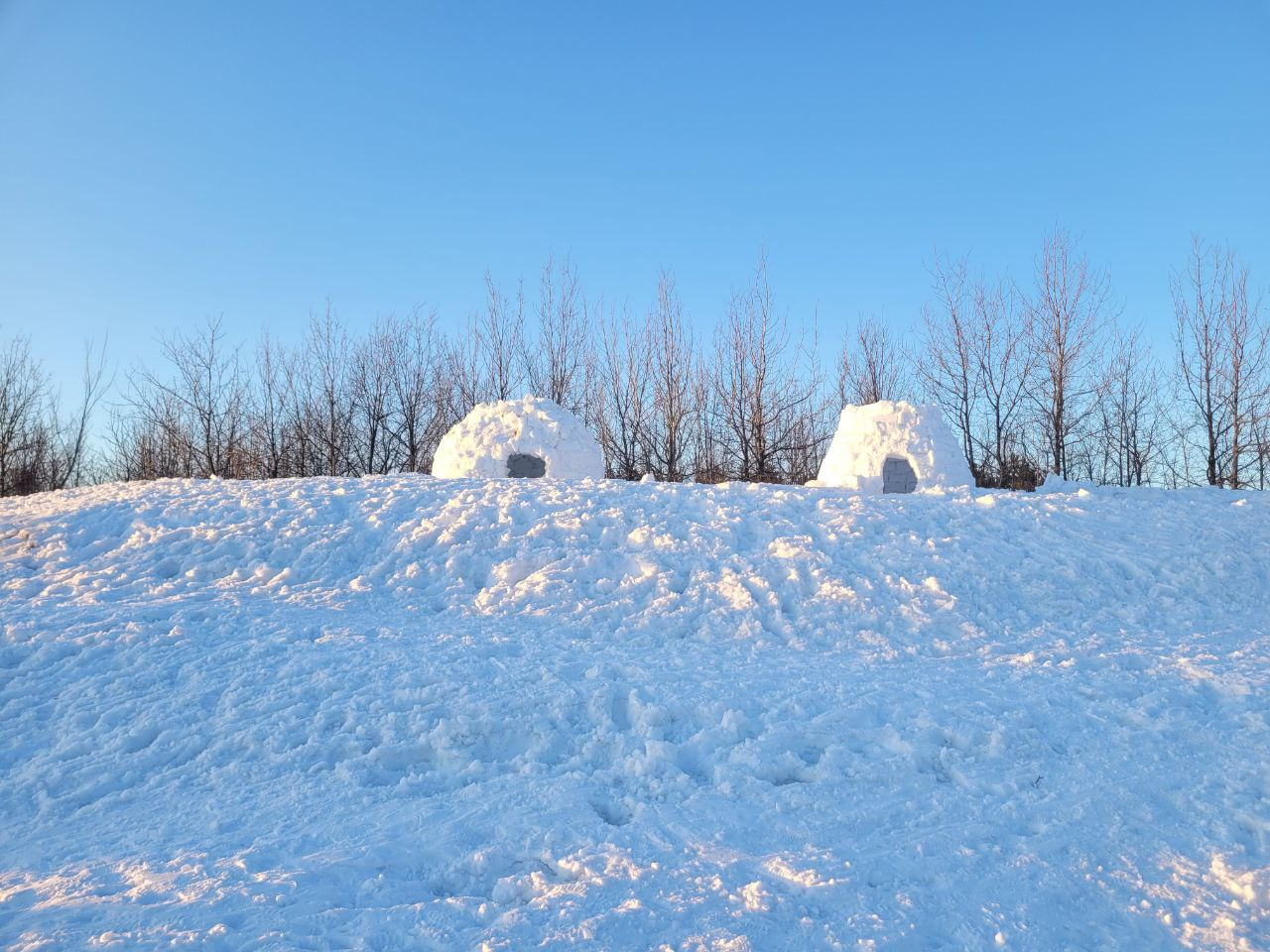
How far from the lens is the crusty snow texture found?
11.2 meters

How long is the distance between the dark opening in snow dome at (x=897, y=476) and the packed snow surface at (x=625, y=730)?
3462 millimetres

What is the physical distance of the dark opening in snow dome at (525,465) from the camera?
11422 mm

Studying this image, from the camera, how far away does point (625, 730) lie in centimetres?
440

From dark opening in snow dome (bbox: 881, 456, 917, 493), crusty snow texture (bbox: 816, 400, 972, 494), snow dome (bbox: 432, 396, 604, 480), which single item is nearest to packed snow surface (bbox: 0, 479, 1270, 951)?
snow dome (bbox: 432, 396, 604, 480)

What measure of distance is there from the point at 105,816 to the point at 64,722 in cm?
109

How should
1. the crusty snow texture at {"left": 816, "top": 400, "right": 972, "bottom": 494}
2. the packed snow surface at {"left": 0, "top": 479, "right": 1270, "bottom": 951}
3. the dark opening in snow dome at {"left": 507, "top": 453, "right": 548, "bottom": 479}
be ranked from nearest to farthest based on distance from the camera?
the packed snow surface at {"left": 0, "top": 479, "right": 1270, "bottom": 951} → the crusty snow texture at {"left": 816, "top": 400, "right": 972, "bottom": 494} → the dark opening in snow dome at {"left": 507, "top": 453, "right": 548, "bottom": 479}

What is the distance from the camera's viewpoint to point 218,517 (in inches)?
316

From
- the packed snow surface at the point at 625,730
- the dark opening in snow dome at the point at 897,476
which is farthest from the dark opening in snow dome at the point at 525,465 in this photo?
the dark opening in snow dome at the point at 897,476

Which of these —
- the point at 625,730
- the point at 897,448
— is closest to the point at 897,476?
the point at 897,448

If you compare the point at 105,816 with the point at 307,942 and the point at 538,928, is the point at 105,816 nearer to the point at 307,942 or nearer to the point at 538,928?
the point at 307,942

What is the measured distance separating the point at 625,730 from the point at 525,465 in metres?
7.43

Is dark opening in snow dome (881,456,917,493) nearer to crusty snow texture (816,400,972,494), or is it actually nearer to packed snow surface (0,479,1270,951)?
crusty snow texture (816,400,972,494)

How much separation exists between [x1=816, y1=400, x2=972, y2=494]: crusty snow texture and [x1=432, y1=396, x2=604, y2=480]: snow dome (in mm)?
3788

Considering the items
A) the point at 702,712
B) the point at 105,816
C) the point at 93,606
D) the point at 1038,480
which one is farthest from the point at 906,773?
the point at 1038,480
